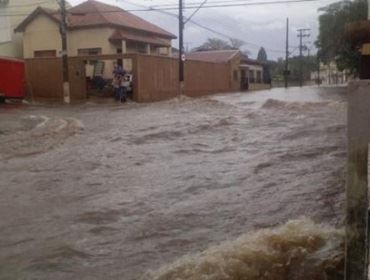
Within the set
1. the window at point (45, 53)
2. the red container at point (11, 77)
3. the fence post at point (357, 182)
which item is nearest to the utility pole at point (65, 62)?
the red container at point (11, 77)

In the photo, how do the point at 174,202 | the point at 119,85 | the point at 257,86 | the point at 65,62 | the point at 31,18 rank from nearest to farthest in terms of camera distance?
the point at 174,202 < the point at 119,85 < the point at 65,62 < the point at 31,18 < the point at 257,86

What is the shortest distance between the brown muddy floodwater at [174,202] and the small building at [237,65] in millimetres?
35952

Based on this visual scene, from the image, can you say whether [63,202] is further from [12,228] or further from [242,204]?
[242,204]

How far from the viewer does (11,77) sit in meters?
28.0

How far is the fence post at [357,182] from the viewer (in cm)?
448

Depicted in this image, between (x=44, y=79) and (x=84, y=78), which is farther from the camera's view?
(x=44, y=79)

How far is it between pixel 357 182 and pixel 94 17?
1464 inches

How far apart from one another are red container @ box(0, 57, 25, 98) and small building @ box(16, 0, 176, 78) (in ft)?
35.2

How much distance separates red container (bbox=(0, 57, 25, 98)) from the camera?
27.4 metres

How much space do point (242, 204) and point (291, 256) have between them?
267 centimetres

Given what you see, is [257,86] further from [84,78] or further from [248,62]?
[84,78]

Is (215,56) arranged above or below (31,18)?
below

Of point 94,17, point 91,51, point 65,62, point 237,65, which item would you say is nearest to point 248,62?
point 237,65

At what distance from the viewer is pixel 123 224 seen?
311 inches
